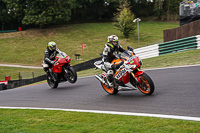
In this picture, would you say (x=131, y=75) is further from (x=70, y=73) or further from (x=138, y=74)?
(x=70, y=73)

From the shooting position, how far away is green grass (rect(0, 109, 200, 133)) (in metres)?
4.43

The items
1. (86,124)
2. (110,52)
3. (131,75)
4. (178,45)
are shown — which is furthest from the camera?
(178,45)

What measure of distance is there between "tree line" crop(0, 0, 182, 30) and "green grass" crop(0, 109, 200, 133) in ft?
176

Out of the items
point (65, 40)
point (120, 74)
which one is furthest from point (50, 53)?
point (65, 40)

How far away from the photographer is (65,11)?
60.8m

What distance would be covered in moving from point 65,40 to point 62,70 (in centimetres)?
4432

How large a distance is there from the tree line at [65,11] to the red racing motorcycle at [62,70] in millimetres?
47295

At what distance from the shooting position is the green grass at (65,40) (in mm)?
44500

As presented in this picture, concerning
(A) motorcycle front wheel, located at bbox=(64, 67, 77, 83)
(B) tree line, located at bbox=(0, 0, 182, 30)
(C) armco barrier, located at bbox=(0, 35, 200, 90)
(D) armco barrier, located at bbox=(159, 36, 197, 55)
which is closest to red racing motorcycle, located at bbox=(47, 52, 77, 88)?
(A) motorcycle front wheel, located at bbox=(64, 67, 77, 83)

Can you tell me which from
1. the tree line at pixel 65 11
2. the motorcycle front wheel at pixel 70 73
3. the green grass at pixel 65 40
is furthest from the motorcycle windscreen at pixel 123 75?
the tree line at pixel 65 11

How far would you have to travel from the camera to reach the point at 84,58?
42312 millimetres

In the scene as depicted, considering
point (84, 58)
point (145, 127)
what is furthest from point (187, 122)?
point (84, 58)

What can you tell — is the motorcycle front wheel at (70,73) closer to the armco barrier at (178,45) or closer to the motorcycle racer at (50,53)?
the motorcycle racer at (50,53)

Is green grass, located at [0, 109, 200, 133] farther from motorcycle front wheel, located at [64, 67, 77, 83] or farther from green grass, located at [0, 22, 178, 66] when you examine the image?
green grass, located at [0, 22, 178, 66]
